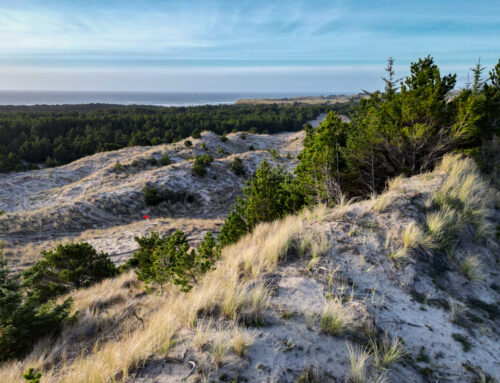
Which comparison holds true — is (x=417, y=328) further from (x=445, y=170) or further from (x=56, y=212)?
(x=56, y=212)

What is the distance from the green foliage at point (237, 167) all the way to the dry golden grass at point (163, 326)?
87.2ft

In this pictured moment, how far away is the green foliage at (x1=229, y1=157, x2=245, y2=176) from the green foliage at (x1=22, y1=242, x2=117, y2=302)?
74.7ft

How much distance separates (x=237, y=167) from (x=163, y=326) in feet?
94.7

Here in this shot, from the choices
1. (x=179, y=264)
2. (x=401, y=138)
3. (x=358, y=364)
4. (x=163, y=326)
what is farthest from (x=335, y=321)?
(x=401, y=138)

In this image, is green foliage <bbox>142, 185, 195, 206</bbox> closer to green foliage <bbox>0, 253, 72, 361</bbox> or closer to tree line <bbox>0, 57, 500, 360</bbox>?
tree line <bbox>0, 57, 500, 360</bbox>

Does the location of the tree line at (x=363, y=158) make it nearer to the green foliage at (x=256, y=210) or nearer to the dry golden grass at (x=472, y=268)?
the green foliage at (x=256, y=210)

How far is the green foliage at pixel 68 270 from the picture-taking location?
331 inches

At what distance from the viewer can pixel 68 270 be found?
8617 mm

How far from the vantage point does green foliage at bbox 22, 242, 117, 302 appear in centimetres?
841

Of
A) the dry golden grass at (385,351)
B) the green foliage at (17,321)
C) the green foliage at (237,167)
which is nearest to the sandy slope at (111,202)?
the green foliage at (237,167)

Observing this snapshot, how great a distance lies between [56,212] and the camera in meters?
19.4

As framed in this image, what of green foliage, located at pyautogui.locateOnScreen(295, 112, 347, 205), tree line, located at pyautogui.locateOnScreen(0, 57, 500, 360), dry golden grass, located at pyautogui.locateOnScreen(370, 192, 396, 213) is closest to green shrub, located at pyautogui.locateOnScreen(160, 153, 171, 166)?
tree line, located at pyautogui.locateOnScreen(0, 57, 500, 360)

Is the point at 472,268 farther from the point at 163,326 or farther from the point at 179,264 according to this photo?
the point at 179,264

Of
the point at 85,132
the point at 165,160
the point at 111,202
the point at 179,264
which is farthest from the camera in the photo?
the point at 85,132
